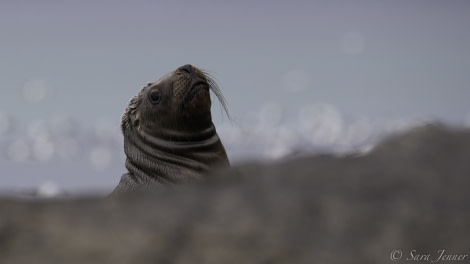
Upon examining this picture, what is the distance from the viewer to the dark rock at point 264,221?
2.85m

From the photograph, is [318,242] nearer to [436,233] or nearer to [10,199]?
[436,233]

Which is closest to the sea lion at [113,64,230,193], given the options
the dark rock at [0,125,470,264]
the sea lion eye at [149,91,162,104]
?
the sea lion eye at [149,91,162,104]

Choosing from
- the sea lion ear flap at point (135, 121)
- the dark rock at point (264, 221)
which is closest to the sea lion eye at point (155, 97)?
the sea lion ear flap at point (135, 121)

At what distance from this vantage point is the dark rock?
9.34 feet

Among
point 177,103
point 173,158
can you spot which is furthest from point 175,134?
point 177,103

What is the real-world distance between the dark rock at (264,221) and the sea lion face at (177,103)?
577 centimetres

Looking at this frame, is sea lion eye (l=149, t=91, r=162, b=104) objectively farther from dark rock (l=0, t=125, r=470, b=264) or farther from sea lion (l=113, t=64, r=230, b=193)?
dark rock (l=0, t=125, r=470, b=264)

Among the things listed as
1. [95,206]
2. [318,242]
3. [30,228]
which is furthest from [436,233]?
[30,228]

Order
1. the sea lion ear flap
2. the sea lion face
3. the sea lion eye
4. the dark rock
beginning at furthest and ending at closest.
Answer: the sea lion ear flap → the sea lion eye → the sea lion face → the dark rock

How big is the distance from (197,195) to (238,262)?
1.27 ft

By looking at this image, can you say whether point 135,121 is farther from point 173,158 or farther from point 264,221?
point 264,221

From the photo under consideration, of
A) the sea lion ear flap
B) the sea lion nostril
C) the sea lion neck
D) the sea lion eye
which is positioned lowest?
the sea lion neck

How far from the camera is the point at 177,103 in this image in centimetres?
896

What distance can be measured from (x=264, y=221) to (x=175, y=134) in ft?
20.8
